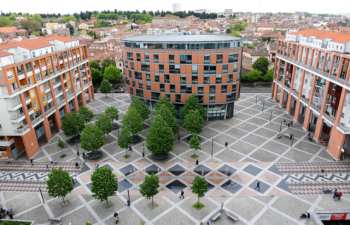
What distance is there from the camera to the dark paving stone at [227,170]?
129 ft

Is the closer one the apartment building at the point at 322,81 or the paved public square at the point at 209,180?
the paved public square at the point at 209,180

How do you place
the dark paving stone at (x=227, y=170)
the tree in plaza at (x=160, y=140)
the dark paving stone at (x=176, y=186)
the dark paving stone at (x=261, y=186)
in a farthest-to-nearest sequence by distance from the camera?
the tree in plaza at (x=160, y=140), the dark paving stone at (x=227, y=170), the dark paving stone at (x=176, y=186), the dark paving stone at (x=261, y=186)

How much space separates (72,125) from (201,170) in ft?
92.5

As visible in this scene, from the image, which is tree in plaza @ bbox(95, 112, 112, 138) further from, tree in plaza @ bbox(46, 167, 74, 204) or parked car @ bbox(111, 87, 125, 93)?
parked car @ bbox(111, 87, 125, 93)

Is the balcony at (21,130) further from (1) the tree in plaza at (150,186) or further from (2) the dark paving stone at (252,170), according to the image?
(2) the dark paving stone at (252,170)

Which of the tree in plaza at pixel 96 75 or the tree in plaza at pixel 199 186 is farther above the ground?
the tree in plaza at pixel 96 75

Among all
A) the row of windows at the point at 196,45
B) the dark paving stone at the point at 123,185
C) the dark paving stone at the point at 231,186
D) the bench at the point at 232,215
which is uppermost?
the row of windows at the point at 196,45

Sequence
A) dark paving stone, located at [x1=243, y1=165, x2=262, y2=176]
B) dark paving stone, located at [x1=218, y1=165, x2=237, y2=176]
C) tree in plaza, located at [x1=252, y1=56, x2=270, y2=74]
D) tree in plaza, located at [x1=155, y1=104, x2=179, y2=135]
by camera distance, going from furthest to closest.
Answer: tree in plaza, located at [x1=252, y1=56, x2=270, y2=74] → tree in plaza, located at [x1=155, y1=104, x2=179, y2=135] → dark paving stone, located at [x1=218, y1=165, x2=237, y2=176] → dark paving stone, located at [x1=243, y1=165, x2=262, y2=176]

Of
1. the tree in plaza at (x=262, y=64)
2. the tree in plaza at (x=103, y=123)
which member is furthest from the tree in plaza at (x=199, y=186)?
the tree in plaza at (x=262, y=64)

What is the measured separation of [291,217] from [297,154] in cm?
1734

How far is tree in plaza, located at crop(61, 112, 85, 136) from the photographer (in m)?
48.2

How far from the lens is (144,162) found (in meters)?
43.0

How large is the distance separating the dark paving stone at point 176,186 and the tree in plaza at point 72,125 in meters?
24.6

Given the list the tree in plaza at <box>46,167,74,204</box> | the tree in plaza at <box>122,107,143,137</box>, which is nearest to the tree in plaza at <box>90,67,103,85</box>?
the tree in plaza at <box>122,107,143,137</box>
